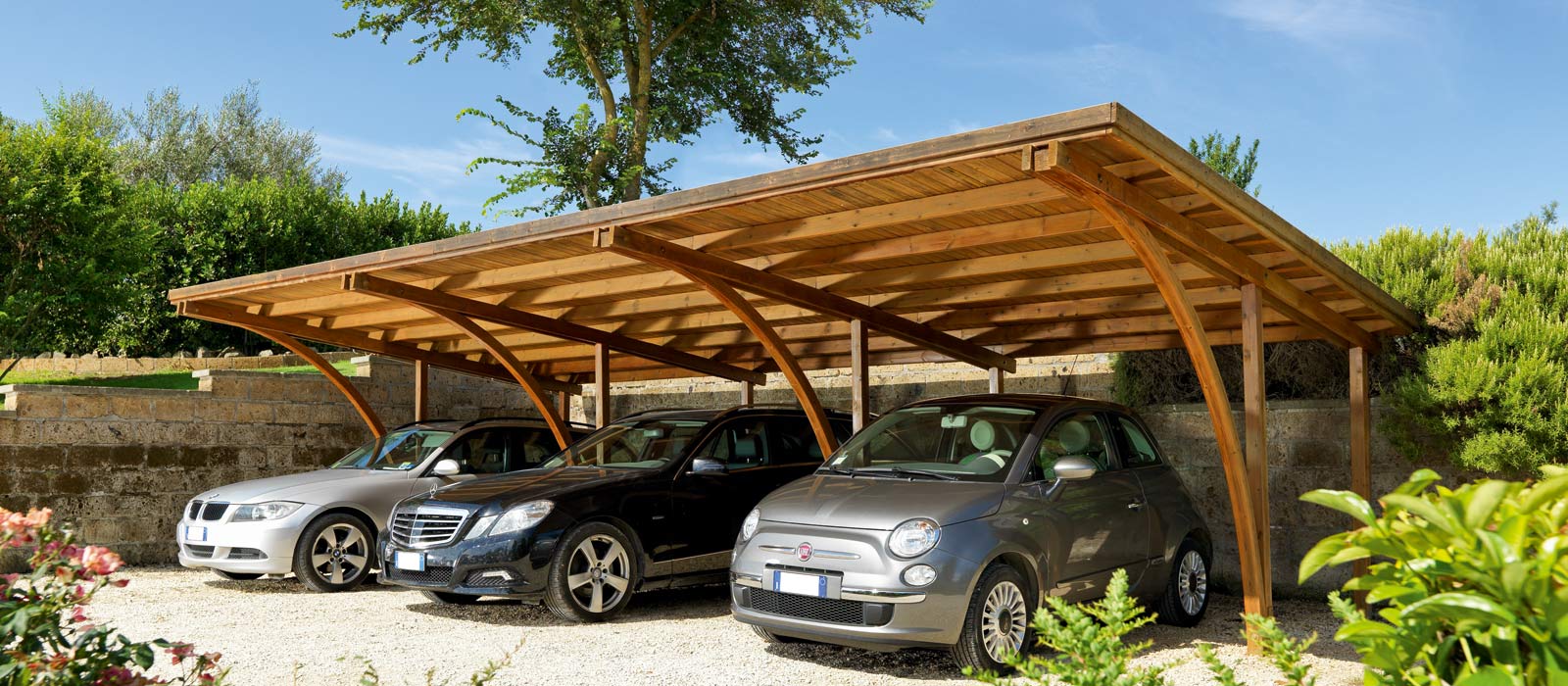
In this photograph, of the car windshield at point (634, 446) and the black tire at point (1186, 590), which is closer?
the black tire at point (1186, 590)

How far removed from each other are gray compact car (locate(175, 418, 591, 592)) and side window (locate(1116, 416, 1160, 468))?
5.58 meters

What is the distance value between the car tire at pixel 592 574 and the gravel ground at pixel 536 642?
16 centimetres

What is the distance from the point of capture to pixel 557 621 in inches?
333

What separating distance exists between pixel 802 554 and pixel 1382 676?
16.1 feet

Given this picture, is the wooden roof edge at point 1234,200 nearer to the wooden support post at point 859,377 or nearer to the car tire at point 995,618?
the car tire at point 995,618

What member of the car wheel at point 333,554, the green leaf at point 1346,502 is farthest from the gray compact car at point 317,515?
the green leaf at point 1346,502

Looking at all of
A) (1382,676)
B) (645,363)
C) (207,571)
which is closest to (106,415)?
(207,571)

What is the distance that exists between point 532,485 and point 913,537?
3.44 meters

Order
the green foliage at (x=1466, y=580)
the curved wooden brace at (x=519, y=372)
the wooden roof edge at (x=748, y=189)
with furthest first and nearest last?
the curved wooden brace at (x=519, y=372)
the wooden roof edge at (x=748, y=189)
the green foliage at (x=1466, y=580)

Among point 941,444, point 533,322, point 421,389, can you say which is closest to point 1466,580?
point 941,444

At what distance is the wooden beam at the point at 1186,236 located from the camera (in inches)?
226

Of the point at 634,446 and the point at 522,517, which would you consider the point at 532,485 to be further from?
the point at 634,446

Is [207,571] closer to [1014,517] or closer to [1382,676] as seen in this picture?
[1014,517]

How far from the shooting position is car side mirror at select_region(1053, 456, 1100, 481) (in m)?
6.84
